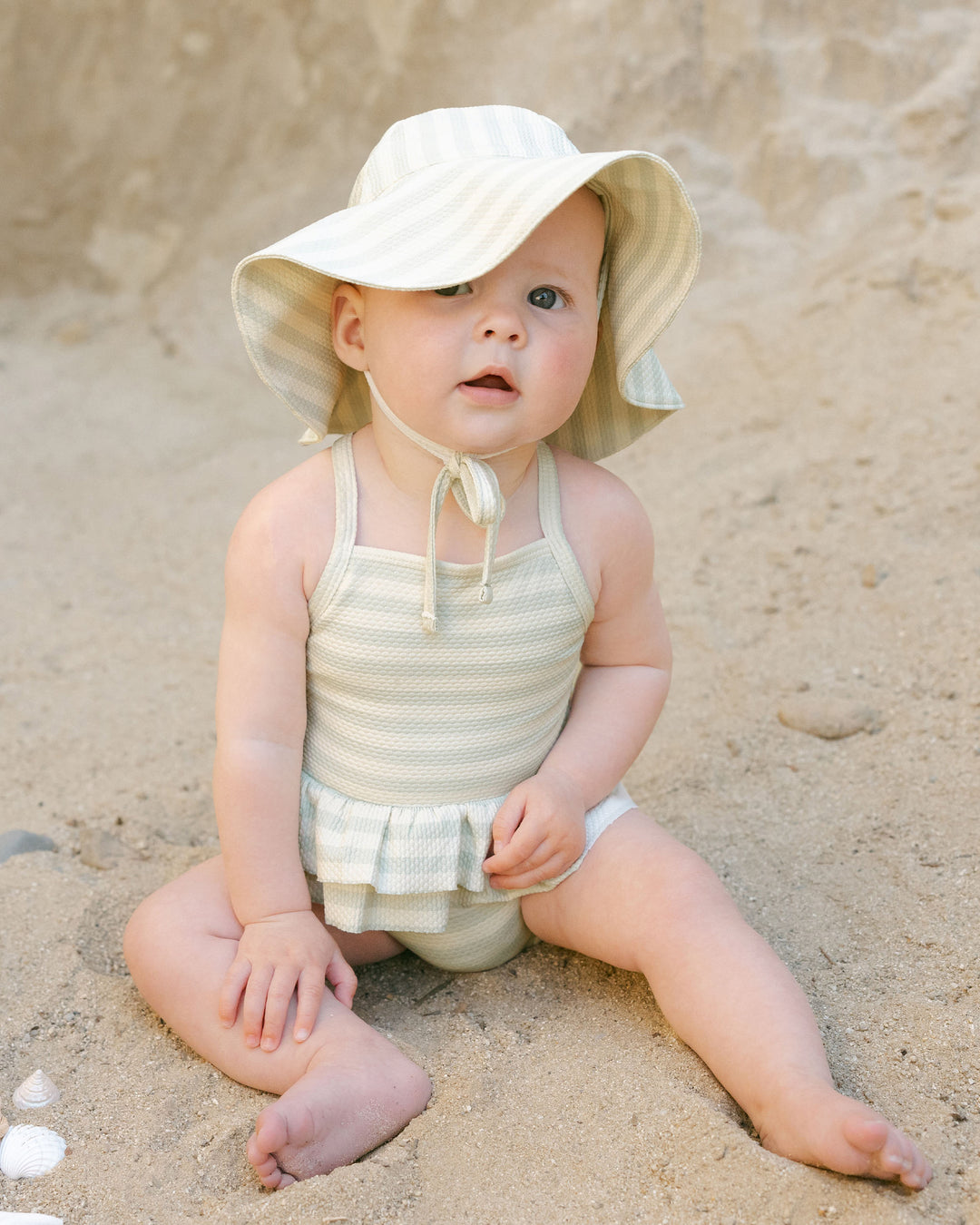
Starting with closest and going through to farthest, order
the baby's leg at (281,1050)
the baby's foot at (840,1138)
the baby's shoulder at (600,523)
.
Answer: the baby's foot at (840,1138) → the baby's leg at (281,1050) → the baby's shoulder at (600,523)

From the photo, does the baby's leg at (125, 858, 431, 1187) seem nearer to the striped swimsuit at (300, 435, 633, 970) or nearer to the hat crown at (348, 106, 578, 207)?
the striped swimsuit at (300, 435, 633, 970)

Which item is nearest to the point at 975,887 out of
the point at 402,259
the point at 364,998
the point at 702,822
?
the point at 702,822

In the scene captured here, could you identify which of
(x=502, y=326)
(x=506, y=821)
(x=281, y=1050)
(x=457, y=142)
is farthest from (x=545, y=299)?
(x=281, y=1050)

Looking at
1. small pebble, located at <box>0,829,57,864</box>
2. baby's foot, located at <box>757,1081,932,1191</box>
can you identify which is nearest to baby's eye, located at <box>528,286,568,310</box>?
baby's foot, located at <box>757,1081,932,1191</box>

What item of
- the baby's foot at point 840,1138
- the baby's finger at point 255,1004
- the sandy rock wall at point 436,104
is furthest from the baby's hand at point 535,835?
the sandy rock wall at point 436,104

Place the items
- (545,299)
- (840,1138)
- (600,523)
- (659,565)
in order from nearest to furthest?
(840,1138) → (545,299) → (600,523) → (659,565)

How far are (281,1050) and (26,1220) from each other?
1.11ft

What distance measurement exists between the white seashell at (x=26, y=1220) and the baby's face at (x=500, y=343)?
3.17 feet

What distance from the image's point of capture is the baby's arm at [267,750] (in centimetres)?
162

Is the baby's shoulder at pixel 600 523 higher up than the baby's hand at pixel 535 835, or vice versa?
the baby's shoulder at pixel 600 523

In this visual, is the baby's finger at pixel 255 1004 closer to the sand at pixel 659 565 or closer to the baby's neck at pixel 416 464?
the sand at pixel 659 565

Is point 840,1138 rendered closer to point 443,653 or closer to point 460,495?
point 443,653

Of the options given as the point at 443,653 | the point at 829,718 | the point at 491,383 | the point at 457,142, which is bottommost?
the point at 829,718

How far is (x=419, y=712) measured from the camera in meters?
1.68
